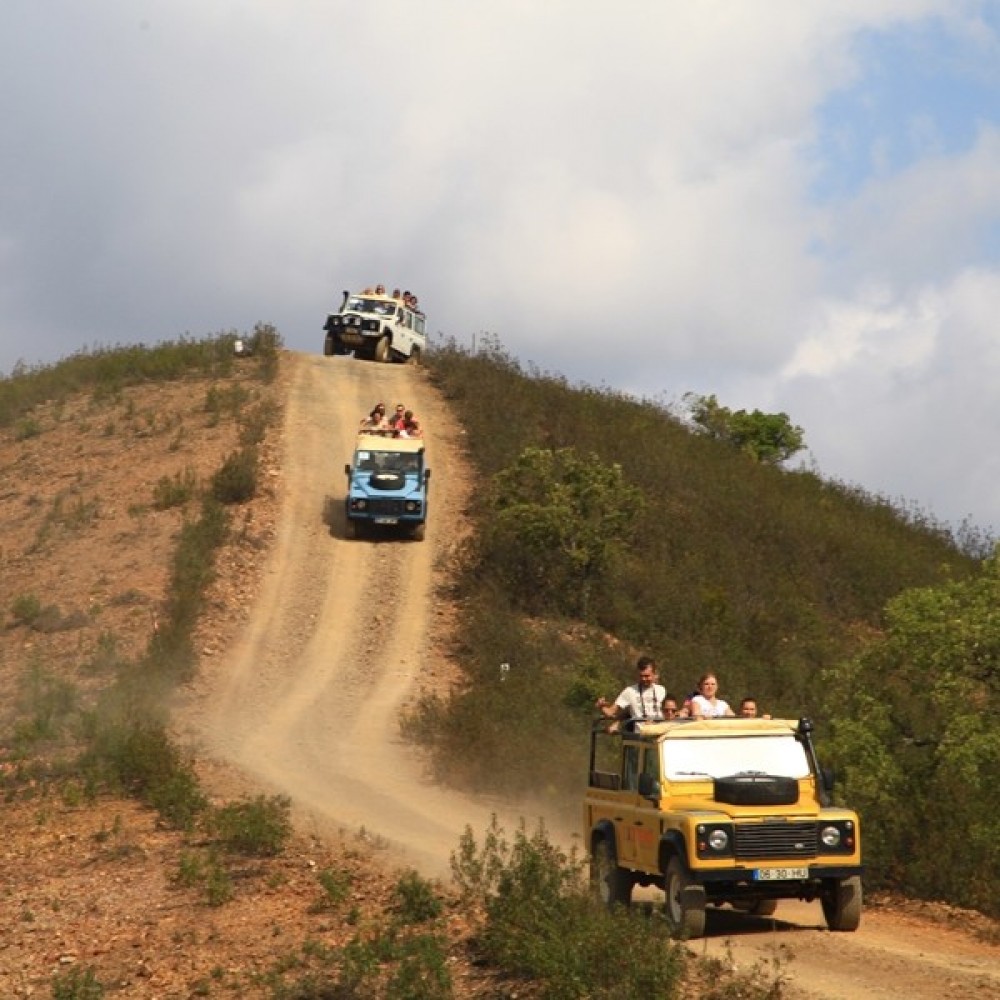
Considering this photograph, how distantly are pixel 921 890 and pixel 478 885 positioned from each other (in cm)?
454

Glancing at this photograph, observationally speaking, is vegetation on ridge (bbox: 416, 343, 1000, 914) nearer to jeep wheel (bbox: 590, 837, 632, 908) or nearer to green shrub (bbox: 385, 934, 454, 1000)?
jeep wheel (bbox: 590, 837, 632, 908)

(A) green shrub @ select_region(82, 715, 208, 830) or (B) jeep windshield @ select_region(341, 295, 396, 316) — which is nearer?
(A) green shrub @ select_region(82, 715, 208, 830)

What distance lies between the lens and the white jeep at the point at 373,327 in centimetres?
4741

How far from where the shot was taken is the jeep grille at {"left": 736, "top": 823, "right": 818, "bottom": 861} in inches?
488

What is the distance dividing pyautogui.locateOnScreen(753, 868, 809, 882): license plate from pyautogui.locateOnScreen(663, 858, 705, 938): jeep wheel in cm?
44

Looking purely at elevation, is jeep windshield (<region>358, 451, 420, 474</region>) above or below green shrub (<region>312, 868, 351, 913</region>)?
above

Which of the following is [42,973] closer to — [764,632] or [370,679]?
[370,679]

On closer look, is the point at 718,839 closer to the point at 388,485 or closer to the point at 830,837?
the point at 830,837

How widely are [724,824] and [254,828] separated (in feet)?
22.9

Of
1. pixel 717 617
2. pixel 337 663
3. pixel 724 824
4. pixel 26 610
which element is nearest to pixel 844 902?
pixel 724 824

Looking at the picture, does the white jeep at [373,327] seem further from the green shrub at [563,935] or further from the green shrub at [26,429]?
the green shrub at [563,935]

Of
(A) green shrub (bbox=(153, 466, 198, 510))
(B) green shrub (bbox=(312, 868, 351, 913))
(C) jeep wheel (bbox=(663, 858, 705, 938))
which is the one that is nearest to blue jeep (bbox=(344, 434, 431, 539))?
(A) green shrub (bbox=(153, 466, 198, 510))

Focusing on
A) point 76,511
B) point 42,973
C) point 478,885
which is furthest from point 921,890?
point 76,511

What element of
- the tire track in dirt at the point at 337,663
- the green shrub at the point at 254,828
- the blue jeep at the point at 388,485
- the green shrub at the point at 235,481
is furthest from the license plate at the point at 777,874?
the green shrub at the point at 235,481
